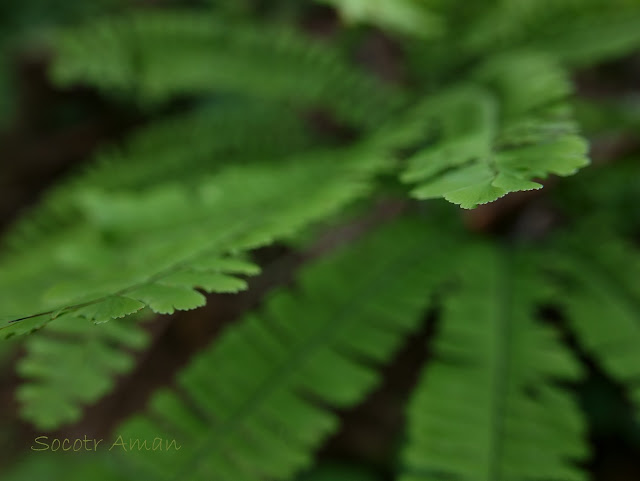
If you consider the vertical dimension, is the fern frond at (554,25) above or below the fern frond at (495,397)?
above

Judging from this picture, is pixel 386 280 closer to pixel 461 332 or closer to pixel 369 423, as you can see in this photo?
pixel 461 332

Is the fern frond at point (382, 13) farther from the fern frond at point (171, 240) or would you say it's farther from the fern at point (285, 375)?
the fern at point (285, 375)

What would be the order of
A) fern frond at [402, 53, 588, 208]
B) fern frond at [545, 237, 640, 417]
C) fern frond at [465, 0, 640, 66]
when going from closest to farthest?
fern frond at [402, 53, 588, 208] → fern frond at [545, 237, 640, 417] → fern frond at [465, 0, 640, 66]

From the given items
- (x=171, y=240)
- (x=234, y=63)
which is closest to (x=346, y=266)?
(x=171, y=240)

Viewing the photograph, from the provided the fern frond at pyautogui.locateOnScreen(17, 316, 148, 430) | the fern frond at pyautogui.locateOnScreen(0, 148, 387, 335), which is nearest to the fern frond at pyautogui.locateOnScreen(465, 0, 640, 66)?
the fern frond at pyautogui.locateOnScreen(0, 148, 387, 335)

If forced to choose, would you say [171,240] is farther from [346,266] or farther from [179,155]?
[179,155]

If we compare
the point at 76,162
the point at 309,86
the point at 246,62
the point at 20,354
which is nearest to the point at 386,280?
the point at 309,86

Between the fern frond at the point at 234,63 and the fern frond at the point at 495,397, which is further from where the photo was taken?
the fern frond at the point at 234,63

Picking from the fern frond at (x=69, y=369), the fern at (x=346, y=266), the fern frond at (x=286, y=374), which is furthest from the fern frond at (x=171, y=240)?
the fern frond at (x=286, y=374)

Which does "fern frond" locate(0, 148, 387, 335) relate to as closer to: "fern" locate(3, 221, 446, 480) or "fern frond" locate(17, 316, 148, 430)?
"fern frond" locate(17, 316, 148, 430)
